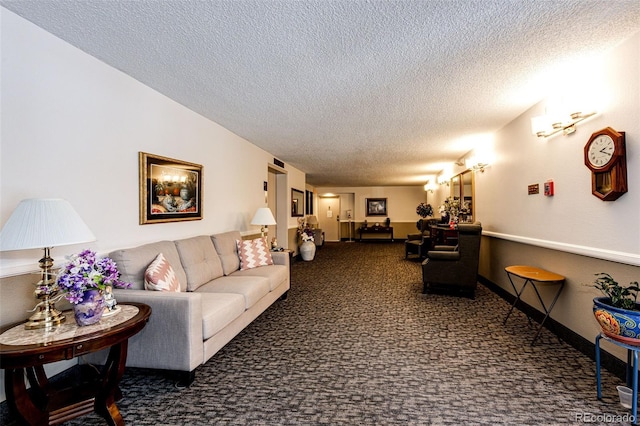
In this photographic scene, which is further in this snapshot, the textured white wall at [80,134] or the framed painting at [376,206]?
the framed painting at [376,206]

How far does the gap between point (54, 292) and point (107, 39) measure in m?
1.75

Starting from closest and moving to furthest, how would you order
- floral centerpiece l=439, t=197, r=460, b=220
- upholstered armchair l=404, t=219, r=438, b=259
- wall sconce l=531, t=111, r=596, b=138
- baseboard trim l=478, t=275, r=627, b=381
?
baseboard trim l=478, t=275, r=627, b=381 < wall sconce l=531, t=111, r=596, b=138 < floral centerpiece l=439, t=197, r=460, b=220 < upholstered armchair l=404, t=219, r=438, b=259

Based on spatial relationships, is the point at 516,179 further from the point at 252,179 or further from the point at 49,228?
the point at 49,228

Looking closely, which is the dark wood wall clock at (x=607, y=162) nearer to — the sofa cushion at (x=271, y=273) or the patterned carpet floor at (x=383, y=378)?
the patterned carpet floor at (x=383, y=378)

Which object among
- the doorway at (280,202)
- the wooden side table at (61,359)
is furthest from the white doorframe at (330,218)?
the wooden side table at (61,359)

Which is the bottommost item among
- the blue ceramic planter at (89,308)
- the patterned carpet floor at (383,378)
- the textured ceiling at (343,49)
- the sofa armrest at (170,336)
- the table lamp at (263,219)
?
the patterned carpet floor at (383,378)

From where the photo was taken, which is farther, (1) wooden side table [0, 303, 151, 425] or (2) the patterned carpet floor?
(2) the patterned carpet floor

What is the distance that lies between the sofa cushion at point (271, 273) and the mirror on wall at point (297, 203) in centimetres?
386

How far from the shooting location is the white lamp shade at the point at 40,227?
62.9 inches

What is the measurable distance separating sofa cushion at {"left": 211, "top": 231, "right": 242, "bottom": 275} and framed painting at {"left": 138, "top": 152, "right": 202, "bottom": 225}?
0.37 m

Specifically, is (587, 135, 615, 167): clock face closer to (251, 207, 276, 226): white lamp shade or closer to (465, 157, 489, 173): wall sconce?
(465, 157, 489, 173): wall sconce

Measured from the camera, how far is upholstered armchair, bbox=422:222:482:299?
4.28 m

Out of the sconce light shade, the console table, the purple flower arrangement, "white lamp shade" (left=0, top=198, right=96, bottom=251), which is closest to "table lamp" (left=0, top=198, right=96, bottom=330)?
"white lamp shade" (left=0, top=198, right=96, bottom=251)

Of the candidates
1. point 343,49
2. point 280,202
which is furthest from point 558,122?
point 280,202
